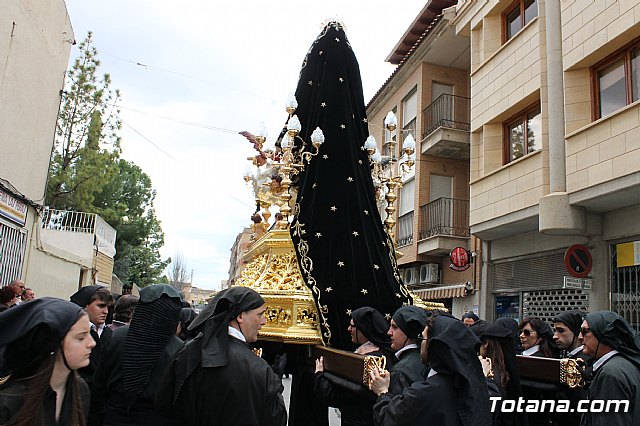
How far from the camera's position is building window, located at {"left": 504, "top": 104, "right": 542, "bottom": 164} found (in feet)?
38.6

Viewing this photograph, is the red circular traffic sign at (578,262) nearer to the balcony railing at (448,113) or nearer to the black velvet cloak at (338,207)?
the black velvet cloak at (338,207)

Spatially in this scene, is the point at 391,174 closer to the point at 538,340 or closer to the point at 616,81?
the point at 538,340

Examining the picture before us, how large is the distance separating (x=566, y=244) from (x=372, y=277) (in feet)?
25.7

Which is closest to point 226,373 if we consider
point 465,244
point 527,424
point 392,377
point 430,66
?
point 392,377

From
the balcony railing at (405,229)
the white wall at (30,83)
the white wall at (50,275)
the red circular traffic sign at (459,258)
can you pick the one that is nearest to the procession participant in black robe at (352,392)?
the white wall at (30,83)

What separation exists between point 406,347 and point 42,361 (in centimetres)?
226

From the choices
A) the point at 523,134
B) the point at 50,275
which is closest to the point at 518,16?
the point at 523,134

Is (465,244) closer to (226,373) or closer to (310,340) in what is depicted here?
(310,340)

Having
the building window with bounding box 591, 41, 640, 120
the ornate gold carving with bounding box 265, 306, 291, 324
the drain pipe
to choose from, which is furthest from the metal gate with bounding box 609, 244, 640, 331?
the ornate gold carving with bounding box 265, 306, 291, 324

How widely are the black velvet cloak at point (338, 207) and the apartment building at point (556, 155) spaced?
5.72 metres

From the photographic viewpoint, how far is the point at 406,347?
11.6ft

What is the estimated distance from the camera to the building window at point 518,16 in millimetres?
12266

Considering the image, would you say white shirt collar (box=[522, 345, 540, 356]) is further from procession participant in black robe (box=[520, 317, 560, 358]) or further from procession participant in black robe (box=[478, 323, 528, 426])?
procession participant in black robe (box=[478, 323, 528, 426])

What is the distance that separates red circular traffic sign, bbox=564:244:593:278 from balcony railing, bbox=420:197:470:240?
607 centimetres
